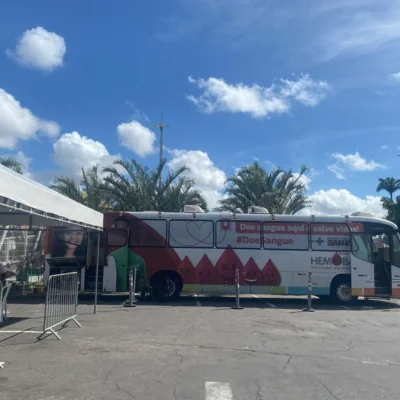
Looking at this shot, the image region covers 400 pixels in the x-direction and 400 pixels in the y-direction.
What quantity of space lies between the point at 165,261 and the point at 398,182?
137ft

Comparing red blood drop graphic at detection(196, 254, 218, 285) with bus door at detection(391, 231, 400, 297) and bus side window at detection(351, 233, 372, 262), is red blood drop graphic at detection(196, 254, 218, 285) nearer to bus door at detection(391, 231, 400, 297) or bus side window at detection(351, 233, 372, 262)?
bus side window at detection(351, 233, 372, 262)

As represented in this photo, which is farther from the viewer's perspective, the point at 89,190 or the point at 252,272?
the point at 89,190

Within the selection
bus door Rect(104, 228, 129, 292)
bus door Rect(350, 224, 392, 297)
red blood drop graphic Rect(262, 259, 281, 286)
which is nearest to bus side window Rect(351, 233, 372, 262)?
bus door Rect(350, 224, 392, 297)

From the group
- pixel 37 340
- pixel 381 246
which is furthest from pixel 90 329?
pixel 381 246

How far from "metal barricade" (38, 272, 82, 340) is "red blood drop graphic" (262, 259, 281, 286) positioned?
7753 mm

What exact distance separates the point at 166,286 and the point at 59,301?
7147 mm

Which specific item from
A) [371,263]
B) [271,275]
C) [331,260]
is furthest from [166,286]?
[371,263]

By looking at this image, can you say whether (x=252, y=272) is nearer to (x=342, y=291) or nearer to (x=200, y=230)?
(x=200, y=230)

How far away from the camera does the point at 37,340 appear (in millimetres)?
8844

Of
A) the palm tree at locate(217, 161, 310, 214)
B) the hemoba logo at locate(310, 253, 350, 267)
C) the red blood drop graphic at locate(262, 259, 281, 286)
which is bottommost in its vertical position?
the red blood drop graphic at locate(262, 259, 281, 286)

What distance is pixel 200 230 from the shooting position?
55.1ft

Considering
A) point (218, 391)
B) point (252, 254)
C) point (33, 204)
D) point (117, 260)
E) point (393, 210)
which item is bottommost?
point (218, 391)

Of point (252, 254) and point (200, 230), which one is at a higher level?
point (200, 230)

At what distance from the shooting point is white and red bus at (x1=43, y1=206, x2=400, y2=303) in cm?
1647
